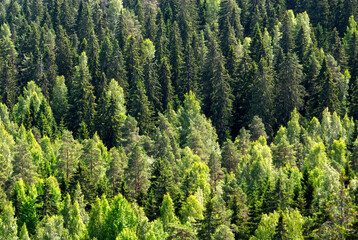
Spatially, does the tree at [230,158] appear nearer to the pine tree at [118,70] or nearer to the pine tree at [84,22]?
the pine tree at [118,70]

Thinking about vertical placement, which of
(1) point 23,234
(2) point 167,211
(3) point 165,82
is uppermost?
(3) point 165,82

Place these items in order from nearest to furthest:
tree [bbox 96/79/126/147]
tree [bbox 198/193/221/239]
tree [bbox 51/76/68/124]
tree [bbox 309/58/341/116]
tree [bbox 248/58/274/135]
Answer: tree [bbox 198/193/221/239]
tree [bbox 309/58/341/116]
tree [bbox 248/58/274/135]
tree [bbox 96/79/126/147]
tree [bbox 51/76/68/124]

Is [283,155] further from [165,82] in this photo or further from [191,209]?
[165,82]

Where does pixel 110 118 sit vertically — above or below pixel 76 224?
above

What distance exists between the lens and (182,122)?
130 metres

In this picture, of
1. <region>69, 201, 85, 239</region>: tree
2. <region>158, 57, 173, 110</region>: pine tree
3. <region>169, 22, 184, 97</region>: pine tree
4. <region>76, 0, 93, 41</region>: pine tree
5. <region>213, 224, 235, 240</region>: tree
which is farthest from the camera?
<region>76, 0, 93, 41</region>: pine tree

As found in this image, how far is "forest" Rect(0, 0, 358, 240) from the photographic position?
76.3 m

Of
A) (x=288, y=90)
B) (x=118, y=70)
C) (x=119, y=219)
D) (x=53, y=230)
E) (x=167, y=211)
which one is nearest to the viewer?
(x=119, y=219)

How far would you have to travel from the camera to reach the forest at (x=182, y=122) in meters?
76.3

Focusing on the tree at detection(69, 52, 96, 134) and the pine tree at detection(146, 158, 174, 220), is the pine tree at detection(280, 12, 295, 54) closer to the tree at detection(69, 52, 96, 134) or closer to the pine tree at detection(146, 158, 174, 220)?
the tree at detection(69, 52, 96, 134)

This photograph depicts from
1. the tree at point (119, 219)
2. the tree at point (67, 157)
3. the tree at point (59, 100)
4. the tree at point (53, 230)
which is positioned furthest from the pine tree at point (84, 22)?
the tree at point (119, 219)

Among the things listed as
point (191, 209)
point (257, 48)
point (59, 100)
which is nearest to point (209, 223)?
point (191, 209)

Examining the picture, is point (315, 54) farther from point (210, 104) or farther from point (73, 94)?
point (73, 94)

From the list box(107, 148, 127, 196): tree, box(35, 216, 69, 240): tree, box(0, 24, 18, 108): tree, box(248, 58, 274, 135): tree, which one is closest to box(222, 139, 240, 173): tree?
box(107, 148, 127, 196): tree
